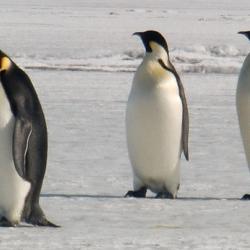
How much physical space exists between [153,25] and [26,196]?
23.3m

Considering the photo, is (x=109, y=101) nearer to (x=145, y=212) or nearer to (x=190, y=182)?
(x=190, y=182)

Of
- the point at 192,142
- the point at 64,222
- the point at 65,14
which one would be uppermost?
the point at 64,222

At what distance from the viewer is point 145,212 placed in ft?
14.6

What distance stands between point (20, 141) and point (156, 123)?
155 cm

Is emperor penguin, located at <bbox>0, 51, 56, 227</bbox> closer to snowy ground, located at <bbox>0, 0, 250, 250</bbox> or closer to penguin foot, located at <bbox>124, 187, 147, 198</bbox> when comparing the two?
snowy ground, located at <bbox>0, 0, 250, 250</bbox>

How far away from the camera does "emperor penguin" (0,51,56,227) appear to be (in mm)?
4027

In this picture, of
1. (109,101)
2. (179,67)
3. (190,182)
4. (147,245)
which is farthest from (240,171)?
(179,67)

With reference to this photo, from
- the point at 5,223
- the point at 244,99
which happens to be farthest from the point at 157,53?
the point at 5,223

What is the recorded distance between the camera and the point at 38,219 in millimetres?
4035

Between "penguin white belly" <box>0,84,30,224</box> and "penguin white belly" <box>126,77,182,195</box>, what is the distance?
1460 millimetres

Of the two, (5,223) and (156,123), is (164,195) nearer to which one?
(156,123)

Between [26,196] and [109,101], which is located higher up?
[26,196]

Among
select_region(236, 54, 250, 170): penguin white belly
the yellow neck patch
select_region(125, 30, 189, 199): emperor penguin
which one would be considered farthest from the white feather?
the yellow neck patch

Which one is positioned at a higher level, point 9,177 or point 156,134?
point 9,177
